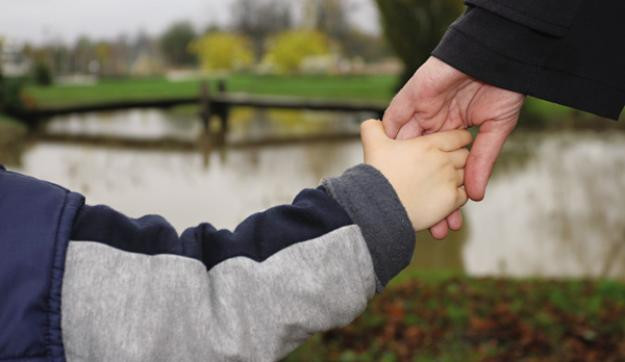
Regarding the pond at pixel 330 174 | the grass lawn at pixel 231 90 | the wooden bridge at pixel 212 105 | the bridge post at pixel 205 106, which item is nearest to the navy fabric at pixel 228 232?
the pond at pixel 330 174

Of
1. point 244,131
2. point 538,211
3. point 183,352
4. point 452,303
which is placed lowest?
point 244,131

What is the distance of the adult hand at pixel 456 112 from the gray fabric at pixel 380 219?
25cm

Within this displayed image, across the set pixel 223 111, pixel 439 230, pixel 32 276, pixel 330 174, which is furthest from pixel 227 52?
pixel 32 276

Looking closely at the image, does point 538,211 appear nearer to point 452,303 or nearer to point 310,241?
point 452,303

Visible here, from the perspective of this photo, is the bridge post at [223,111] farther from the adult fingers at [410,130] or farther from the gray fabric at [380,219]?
the gray fabric at [380,219]

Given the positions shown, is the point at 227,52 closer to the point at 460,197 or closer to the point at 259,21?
the point at 259,21

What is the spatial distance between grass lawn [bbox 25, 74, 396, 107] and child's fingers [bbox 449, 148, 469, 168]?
1377cm

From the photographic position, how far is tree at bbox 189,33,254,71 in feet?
85.2

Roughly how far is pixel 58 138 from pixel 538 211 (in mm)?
8685

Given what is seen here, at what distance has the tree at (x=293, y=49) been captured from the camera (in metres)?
24.5

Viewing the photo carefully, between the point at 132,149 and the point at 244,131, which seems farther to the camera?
the point at 244,131

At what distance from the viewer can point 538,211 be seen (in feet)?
25.2

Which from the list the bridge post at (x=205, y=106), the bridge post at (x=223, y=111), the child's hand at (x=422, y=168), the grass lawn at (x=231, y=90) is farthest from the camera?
the grass lawn at (x=231, y=90)

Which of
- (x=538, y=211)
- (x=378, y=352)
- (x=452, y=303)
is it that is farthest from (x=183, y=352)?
(x=538, y=211)
